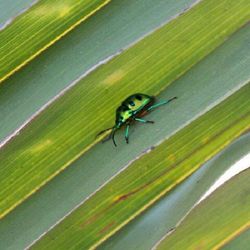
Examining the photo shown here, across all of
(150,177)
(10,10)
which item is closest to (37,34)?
(10,10)

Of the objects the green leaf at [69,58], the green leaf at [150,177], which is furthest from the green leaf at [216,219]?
the green leaf at [69,58]

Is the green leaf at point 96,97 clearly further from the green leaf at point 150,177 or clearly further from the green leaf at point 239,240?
the green leaf at point 239,240

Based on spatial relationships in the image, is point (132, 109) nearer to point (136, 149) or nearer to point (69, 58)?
point (136, 149)

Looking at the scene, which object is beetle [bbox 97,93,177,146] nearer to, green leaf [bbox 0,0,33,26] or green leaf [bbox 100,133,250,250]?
green leaf [bbox 100,133,250,250]

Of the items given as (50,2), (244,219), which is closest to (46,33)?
(50,2)

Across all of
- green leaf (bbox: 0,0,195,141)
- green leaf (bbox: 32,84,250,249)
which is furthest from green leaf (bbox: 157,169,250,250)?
green leaf (bbox: 0,0,195,141)

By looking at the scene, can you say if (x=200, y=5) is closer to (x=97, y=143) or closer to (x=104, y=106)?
(x=104, y=106)

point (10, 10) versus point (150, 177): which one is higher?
point (10, 10)
